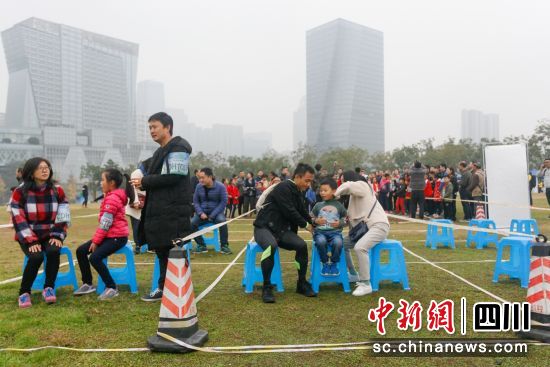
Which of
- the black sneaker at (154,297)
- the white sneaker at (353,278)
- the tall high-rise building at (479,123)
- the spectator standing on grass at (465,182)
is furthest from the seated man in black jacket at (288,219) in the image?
the tall high-rise building at (479,123)

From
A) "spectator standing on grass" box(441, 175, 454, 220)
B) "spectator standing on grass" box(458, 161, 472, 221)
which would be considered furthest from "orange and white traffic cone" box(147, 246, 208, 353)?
"spectator standing on grass" box(441, 175, 454, 220)

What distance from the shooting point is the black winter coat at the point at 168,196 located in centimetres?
479

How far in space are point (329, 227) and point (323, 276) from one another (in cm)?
66

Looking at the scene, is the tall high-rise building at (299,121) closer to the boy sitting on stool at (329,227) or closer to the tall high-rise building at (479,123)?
the tall high-rise building at (479,123)

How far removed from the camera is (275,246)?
5.37 meters

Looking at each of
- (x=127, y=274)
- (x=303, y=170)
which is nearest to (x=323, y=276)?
(x=303, y=170)

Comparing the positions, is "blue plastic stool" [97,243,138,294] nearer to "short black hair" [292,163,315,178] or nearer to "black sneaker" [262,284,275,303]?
"black sneaker" [262,284,275,303]

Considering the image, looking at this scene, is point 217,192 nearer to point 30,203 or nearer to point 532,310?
point 30,203

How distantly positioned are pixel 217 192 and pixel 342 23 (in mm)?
131703

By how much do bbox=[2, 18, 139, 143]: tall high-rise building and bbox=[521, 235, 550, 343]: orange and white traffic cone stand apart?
5101 inches

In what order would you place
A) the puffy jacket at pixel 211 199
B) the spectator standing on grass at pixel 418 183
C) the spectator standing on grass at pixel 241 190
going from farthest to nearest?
the spectator standing on grass at pixel 241 190 → the spectator standing on grass at pixel 418 183 → the puffy jacket at pixel 211 199

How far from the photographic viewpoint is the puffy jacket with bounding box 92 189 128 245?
5414mm

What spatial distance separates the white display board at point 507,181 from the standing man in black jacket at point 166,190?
377 inches

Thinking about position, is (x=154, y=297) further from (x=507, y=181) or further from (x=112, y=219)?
(x=507, y=181)
